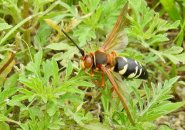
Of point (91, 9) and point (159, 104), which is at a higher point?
point (91, 9)

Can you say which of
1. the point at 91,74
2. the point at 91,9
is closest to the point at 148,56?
the point at 91,9

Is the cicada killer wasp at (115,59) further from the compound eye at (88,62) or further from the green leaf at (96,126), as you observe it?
the green leaf at (96,126)

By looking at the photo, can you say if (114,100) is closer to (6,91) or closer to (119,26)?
(119,26)

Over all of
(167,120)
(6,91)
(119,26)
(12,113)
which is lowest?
(167,120)

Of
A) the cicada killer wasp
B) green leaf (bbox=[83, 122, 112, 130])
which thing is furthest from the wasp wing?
green leaf (bbox=[83, 122, 112, 130])

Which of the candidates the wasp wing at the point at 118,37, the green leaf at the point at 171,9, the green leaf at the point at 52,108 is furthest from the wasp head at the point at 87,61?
the green leaf at the point at 171,9

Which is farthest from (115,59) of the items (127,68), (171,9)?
(171,9)

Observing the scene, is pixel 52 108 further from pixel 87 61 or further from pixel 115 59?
pixel 115 59
